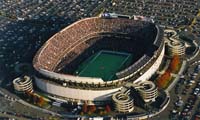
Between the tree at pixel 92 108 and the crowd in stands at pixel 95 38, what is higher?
the crowd in stands at pixel 95 38

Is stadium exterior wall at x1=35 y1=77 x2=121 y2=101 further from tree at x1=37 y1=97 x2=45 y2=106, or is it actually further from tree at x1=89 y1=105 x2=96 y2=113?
tree at x1=37 y1=97 x2=45 y2=106

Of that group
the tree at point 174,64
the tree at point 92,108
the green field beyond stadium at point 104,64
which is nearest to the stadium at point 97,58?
the green field beyond stadium at point 104,64

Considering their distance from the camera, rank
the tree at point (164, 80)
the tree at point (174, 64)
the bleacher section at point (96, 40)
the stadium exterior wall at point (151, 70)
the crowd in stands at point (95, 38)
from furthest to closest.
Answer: the crowd in stands at point (95, 38), the bleacher section at point (96, 40), the tree at point (174, 64), the tree at point (164, 80), the stadium exterior wall at point (151, 70)

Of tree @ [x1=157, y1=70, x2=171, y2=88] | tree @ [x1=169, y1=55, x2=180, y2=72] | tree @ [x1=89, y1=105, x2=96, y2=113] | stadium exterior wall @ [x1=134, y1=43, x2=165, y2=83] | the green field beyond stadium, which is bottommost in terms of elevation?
the green field beyond stadium

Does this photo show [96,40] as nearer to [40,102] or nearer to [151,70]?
[151,70]

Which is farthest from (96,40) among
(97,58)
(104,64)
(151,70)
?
(151,70)

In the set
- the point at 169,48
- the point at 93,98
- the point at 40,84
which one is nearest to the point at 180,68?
the point at 169,48

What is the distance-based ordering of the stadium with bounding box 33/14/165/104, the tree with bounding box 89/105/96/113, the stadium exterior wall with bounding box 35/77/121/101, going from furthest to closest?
the stadium with bounding box 33/14/165/104 → the stadium exterior wall with bounding box 35/77/121/101 → the tree with bounding box 89/105/96/113

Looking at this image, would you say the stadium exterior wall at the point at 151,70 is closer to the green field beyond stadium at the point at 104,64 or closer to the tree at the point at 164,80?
the tree at the point at 164,80

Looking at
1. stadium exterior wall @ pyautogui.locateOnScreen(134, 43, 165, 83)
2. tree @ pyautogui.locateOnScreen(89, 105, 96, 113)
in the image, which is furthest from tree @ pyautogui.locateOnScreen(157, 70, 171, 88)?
tree @ pyautogui.locateOnScreen(89, 105, 96, 113)

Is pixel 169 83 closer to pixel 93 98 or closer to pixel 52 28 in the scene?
pixel 93 98
